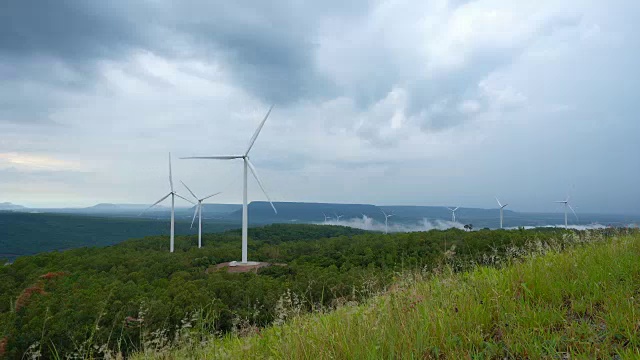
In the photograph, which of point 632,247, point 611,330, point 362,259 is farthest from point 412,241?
point 611,330

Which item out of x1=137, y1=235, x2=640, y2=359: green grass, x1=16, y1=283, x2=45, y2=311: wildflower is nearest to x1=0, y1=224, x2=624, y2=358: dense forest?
x1=16, y1=283, x2=45, y2=311: wildflower

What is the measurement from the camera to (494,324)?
498 cm

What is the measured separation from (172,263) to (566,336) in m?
53.5

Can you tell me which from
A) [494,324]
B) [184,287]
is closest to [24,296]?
[494,324]

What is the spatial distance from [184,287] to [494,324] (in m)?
27.1

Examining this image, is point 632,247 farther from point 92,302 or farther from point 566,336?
point 92,302

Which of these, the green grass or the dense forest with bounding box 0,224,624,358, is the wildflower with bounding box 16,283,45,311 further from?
the green grass

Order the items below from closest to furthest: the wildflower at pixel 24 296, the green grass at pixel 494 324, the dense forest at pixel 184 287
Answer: the green grass at pixel 494 324 → the dense forest at pixel 184 287 → the wildflower at pixel 24 296

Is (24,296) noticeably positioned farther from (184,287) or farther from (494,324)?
(184,287)

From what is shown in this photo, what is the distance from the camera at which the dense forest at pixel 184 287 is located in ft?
31.6

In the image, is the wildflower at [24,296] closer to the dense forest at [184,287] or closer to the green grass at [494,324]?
the dense forest at [184,287]

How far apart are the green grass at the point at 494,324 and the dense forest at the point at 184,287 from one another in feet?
2.92

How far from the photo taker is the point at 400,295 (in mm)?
6156

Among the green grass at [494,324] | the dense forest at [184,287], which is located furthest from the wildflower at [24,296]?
the green grass at [494,324]
